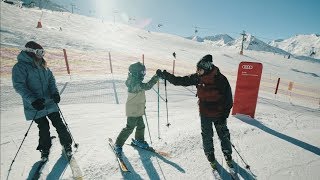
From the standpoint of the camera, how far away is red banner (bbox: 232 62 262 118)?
288 inches

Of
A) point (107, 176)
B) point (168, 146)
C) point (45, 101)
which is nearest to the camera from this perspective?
point (107, 176)

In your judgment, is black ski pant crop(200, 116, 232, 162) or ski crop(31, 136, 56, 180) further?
black ski pant crop(200, 116, 232, 162)

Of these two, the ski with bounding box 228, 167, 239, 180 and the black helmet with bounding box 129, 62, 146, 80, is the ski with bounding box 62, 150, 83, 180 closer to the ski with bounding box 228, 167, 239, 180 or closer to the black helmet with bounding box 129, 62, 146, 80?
the black helmet with bounding box 129, 62, 146, 80

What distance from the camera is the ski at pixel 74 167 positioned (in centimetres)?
412

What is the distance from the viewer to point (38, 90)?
4.49 metres

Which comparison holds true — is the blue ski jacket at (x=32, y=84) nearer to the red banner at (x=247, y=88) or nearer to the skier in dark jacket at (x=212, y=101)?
the skier in dark jacket at (x=212, y=101)

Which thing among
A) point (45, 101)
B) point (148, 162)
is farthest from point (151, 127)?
point (45, 101)

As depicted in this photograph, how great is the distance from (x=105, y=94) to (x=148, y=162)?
19.1 feet

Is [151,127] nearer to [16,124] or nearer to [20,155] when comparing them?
[20,155]

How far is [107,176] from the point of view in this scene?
13.6 ft

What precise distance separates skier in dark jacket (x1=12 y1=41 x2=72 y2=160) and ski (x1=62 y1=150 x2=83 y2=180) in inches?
4.5

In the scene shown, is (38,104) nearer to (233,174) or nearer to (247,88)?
(233,174)

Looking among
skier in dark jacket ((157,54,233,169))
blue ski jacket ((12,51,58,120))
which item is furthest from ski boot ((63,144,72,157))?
skier in dark jacket ((157,54,233,169))

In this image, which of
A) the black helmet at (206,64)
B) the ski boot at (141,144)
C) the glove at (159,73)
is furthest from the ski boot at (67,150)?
the black helmet at (206,64)
